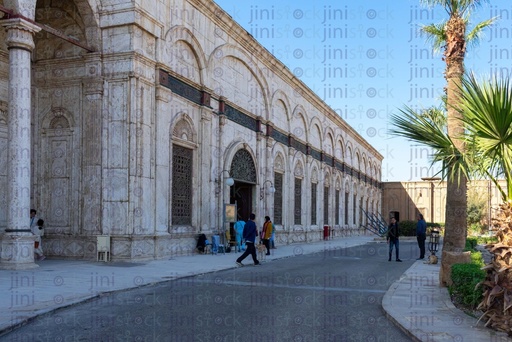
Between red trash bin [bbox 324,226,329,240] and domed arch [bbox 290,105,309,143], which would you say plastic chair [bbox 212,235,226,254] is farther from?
red trash bin [bbox 324,226,329,240]

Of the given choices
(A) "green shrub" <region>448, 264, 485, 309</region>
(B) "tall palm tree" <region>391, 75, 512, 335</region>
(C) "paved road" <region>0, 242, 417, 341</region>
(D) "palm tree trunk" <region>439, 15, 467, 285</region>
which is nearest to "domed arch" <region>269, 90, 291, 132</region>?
(D) "palm tree trunk" <region>439, 15, 467, 285</region>

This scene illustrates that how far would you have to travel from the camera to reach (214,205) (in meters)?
20.3

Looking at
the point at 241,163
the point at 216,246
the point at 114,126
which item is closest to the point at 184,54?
the point at 114,126

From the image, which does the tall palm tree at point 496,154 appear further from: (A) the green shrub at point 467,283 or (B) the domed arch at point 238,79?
(B) the domed arch at point 238,79

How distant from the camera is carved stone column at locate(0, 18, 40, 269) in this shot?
12445 mm

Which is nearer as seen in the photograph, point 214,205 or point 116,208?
point 116,208

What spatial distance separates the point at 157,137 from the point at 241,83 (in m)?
8.19

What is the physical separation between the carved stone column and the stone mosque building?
2 centimetres

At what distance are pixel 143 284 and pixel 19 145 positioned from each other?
4.63 m

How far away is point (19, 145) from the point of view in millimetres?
12547

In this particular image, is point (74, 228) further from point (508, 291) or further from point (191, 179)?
point (508, 291)

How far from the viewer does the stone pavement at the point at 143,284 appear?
6824 millimetres

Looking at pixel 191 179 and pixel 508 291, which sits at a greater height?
pixel 191 179

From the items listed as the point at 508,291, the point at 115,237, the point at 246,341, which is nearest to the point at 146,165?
the point at 115,237
